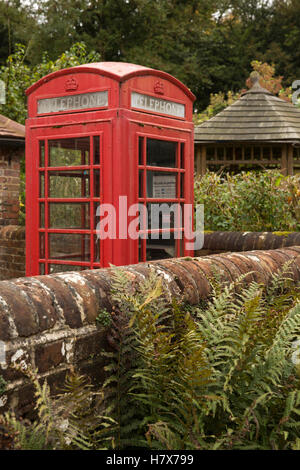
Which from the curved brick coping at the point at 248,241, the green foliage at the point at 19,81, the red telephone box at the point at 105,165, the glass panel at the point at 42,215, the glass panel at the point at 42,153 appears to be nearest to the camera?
the red telephone box at the point at 105,165

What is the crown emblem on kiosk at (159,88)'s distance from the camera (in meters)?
4.55

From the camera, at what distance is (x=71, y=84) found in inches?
175

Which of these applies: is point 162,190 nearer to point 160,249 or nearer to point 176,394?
point 160,249

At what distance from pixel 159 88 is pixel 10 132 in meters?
2.27

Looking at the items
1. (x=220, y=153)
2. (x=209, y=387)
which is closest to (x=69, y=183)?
(x=209, y=387)

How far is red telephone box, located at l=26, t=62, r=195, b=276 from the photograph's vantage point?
427 centimetres

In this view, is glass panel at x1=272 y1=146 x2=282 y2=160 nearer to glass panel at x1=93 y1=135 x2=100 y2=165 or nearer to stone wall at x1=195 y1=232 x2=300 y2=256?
stone wall at x1=195 y1=232 x2=300 y2=256

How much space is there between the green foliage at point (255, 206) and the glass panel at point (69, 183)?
2.33 meters

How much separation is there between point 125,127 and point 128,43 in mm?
20426

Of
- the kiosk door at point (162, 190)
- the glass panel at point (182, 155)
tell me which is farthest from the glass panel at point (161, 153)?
the glass panel at point (182, 155)

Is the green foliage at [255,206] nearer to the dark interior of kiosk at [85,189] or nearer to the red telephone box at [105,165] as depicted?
the red telephone box at [105,165]

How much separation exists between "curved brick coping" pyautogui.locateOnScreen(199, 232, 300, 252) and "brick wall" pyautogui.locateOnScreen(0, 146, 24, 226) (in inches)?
99.0

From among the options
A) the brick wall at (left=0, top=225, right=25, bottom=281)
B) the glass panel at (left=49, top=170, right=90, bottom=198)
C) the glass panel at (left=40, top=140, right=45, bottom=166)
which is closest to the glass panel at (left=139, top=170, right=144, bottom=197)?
the glass panel at (left=49, top=170, right=90, bottom=198)

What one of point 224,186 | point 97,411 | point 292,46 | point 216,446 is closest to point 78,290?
point 97,411
